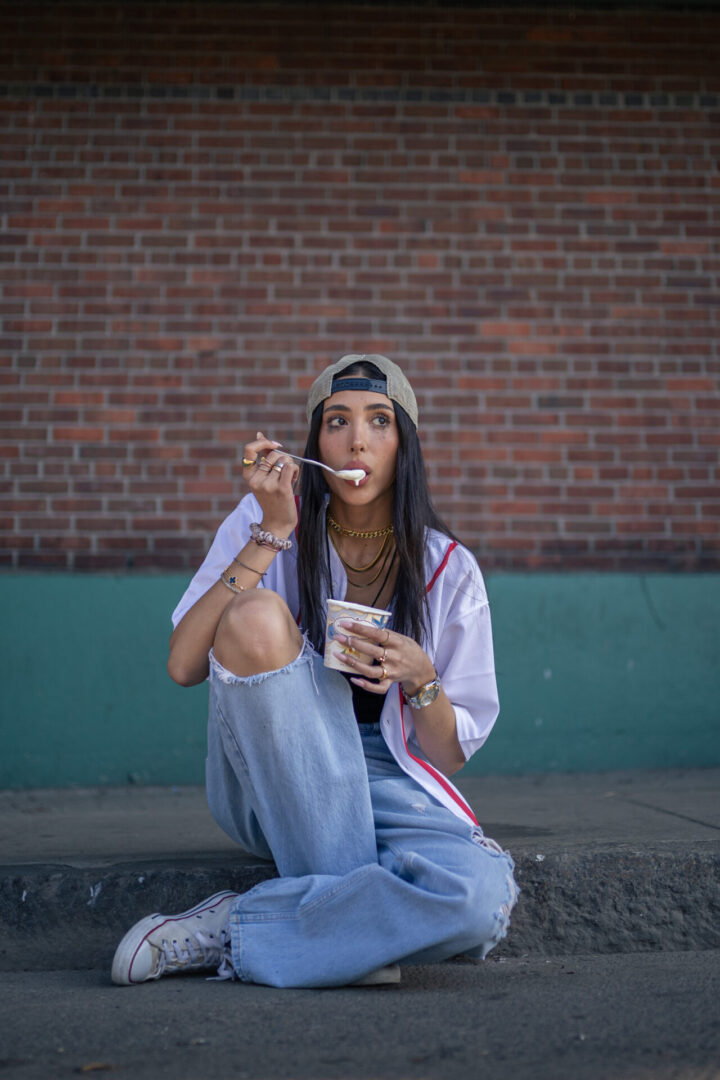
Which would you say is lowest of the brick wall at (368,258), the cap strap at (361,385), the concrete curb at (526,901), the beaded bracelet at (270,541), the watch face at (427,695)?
the concrete curb at (526,901)

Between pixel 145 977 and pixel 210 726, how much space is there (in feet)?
1.69

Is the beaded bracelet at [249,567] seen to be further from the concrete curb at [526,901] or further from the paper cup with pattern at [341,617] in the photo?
the concrete curb at [526,901]

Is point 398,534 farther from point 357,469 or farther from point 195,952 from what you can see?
point 195,952

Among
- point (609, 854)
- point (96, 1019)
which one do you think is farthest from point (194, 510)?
point (96, 1019)

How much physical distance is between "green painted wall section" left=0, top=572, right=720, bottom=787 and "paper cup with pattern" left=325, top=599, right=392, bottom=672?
2.30 meters

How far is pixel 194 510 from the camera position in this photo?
441 centimetres

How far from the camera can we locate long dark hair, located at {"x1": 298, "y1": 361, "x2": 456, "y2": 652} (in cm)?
239

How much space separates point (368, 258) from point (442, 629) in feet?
8.50

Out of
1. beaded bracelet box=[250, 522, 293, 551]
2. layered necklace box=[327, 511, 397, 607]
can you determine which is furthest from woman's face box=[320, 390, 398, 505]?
beaded bracelet box=[250, 522, 293, 551]

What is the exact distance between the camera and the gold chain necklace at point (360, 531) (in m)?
2.55

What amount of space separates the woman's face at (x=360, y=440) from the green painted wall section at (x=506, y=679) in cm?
199

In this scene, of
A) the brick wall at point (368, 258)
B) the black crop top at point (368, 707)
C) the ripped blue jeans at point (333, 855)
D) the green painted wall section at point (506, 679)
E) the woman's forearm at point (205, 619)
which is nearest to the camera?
the ripped blue jeans at point (333, 855)

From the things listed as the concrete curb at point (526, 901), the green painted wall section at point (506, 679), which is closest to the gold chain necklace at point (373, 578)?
the concrete curb at point (526, 901)

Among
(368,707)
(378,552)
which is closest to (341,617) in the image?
(368,707)
